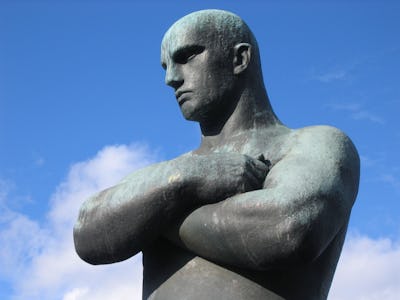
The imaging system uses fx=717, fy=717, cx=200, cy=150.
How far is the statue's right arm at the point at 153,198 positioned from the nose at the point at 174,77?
2.90 ft

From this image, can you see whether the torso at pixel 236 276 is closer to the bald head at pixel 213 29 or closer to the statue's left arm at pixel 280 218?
the statue's left arm at pixel 280 218

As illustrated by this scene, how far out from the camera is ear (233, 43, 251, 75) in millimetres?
5508

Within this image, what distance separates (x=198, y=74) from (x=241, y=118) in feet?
Answer: 1.55

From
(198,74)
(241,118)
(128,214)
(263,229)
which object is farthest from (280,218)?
(198,74)

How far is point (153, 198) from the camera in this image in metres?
4.52

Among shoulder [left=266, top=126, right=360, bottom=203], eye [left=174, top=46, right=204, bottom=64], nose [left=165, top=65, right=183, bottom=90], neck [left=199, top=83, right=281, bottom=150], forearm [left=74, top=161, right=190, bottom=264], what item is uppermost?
eye [left=174, top=46, right=204, bottom=64]

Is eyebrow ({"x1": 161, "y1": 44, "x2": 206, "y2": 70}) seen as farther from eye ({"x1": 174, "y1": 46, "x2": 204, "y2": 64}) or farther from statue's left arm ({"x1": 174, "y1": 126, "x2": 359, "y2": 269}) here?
statue's left arm ({"x1": 174, "y1": 126, "x2": 359, "y2": 269})

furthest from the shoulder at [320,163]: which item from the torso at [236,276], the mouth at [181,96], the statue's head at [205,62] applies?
the mouth at [181,96]

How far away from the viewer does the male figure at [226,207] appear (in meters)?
4.27

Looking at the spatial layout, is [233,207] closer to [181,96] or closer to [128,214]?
[128,214]

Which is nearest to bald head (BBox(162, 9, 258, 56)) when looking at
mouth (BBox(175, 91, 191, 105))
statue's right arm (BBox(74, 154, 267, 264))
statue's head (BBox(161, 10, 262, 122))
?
statue's head (BBox(161, 10, 262, 122))

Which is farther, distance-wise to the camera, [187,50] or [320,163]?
[187,50]

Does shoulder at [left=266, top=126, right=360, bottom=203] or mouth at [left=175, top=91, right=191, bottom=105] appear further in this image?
mouth at [left=175, top=91, right=191, bottom=105]

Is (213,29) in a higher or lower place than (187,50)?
higher
